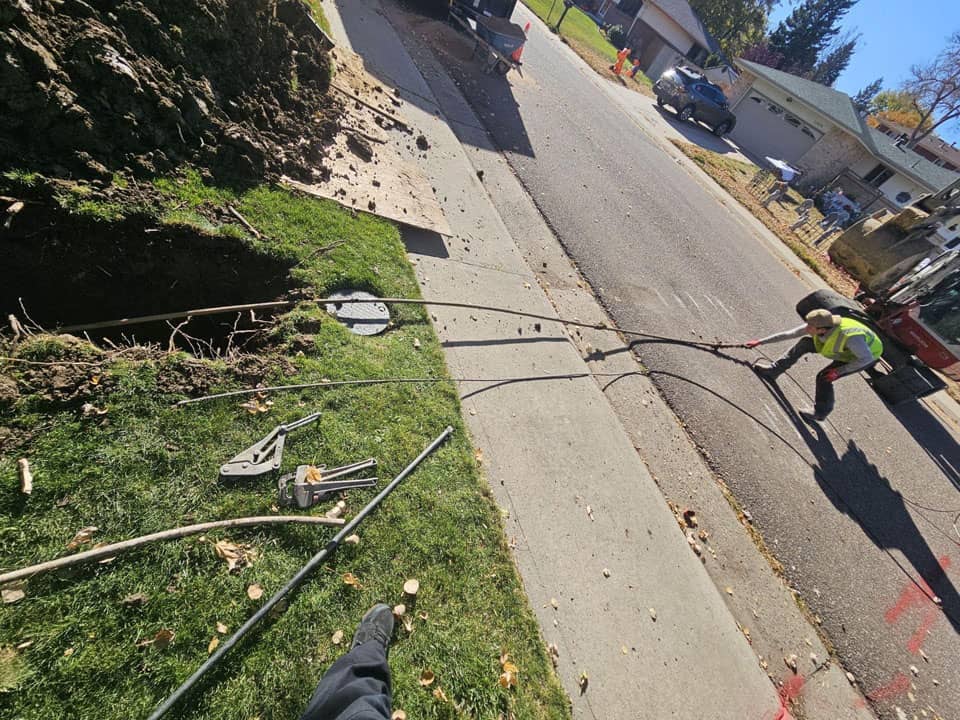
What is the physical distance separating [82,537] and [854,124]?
32.3 meters

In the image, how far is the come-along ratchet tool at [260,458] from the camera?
3434mm

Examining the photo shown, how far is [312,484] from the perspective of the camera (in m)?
3.56

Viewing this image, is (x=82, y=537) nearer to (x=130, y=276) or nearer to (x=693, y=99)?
(x=130, y=276)

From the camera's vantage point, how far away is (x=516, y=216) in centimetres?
862

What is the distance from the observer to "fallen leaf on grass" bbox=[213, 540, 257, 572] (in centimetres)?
311

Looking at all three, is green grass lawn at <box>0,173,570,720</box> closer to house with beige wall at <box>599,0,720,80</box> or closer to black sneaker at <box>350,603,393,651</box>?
black sneaker at <box>350,603,393,651</box>

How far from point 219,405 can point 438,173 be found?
614 cm

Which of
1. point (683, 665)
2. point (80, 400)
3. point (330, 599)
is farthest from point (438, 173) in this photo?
point (683, 665)

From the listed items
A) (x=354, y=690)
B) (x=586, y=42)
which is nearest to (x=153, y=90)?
(x=354, y=690)

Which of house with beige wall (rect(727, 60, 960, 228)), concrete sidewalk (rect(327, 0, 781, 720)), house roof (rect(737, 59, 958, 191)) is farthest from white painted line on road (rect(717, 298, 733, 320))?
house roof (rect(737, 59, 958, 191))

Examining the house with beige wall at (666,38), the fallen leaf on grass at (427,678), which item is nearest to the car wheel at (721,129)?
the house with beige wall at (666,38)

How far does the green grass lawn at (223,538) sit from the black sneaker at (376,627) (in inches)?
4.6

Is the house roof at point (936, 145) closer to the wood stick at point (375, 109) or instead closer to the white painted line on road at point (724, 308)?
the white painted line on road at point (724, 308)

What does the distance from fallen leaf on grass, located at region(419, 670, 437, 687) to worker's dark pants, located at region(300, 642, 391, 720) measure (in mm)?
492
